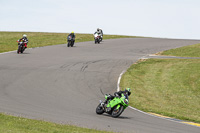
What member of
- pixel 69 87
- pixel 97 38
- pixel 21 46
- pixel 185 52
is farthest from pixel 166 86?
pixel 97 38

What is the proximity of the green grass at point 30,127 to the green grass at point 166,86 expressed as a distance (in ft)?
24.5

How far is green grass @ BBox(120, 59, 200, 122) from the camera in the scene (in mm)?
18953

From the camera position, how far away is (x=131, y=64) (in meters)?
32.0

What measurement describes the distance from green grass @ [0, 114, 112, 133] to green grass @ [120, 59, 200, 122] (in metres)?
7.47

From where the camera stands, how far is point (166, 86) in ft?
81.3

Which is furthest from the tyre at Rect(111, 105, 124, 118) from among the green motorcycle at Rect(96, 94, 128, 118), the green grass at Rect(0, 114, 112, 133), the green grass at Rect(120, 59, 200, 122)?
the green grass at Rect(120, 59, 200, 122)

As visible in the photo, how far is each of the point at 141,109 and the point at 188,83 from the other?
8649 millimetres

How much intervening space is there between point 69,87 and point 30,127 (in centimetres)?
1097

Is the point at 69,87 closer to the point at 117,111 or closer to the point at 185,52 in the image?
the point at 117,111

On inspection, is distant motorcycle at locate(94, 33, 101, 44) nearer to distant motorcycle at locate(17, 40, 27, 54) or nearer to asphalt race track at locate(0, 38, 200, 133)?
asphalt race track at locate(0, 38, 200, 133)

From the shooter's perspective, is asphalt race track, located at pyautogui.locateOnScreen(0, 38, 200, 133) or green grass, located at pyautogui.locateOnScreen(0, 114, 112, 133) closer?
green grass, located at pyautogui.locateOnScreen(0, 114, 112, 133)

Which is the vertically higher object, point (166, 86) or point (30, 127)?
point (30, 127)

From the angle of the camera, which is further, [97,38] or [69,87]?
[97,38]

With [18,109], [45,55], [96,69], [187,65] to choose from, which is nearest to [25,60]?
[45,55]
